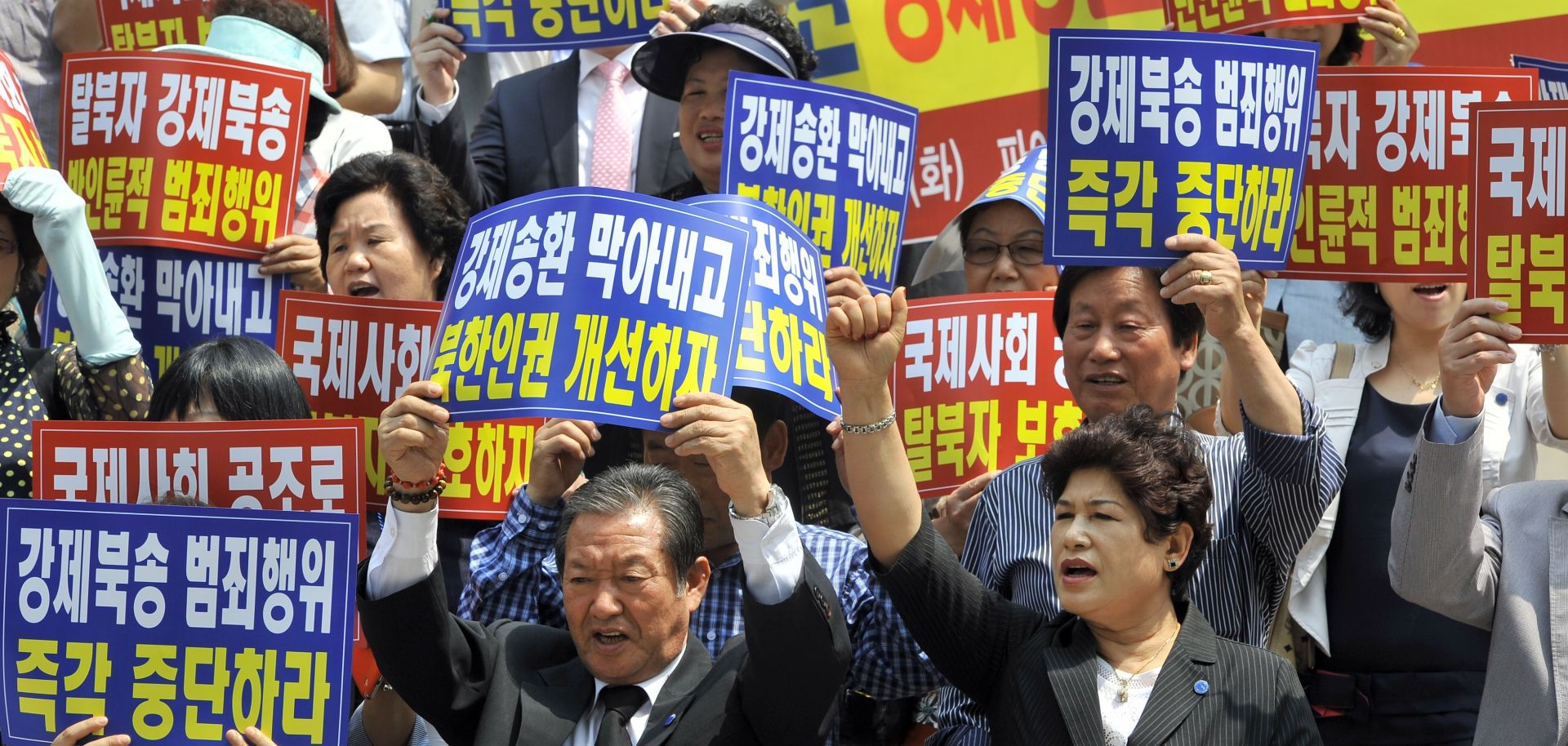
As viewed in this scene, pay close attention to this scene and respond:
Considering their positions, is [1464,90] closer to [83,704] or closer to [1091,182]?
[1091,182]

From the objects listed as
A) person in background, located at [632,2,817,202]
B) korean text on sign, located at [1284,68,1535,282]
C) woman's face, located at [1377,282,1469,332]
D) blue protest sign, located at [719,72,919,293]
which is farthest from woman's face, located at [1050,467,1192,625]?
person in background, located at [632,2,817,202]

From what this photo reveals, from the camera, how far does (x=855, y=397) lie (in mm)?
4512

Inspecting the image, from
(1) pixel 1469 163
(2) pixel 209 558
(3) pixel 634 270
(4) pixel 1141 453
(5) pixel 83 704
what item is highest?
(1) pixel 1469 163

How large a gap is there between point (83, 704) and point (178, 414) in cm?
100

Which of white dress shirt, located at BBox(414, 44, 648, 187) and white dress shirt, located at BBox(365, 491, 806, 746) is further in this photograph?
white dress shirt, located at BBox(414, 44, 648, 187)

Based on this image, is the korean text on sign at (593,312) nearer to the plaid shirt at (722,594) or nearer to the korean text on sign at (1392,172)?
the plaid shirt at (722,594)

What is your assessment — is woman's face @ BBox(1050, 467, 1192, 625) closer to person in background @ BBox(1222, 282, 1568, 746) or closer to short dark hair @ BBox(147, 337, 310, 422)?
person in background @ BBox(1222, 282, 1568, 746)

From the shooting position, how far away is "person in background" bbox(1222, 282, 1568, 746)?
5.35 meters

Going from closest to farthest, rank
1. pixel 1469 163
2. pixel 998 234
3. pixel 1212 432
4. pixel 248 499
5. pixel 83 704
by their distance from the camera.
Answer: pixel 83 704
pixel 248 499
pixel 1469 163
pixel 1212 432
pixel 998 234

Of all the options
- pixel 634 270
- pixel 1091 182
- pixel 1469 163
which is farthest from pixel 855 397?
pixel 1469 163

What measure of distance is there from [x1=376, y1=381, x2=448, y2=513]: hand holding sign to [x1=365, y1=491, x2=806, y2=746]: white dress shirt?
6cm

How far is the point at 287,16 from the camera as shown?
7203 millimetres

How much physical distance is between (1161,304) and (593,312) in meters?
1.52

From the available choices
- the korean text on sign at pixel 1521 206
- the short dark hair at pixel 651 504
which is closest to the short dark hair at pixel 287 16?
the short dark hair at pixel 651 504
